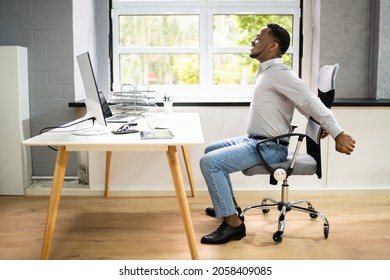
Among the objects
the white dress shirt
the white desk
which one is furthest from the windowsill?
the white desk

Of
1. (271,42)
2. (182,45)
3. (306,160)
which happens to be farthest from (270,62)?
(182,45)

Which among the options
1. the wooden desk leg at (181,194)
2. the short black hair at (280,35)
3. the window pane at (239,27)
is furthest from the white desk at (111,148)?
the window pane at (239,27)

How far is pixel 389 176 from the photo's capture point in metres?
4.30

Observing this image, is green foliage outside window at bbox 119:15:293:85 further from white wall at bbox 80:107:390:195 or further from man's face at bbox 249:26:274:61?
man's face at bbox 249:26:274:61

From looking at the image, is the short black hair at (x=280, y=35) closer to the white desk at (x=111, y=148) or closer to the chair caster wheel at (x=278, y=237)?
the white desk at (x=111, y=148)

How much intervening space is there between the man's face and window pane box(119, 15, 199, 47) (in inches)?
59.4

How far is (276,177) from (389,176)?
5.45ft

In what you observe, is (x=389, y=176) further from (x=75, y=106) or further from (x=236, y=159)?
(x=75, y=106)

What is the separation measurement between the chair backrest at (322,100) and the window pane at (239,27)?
154 centimetres

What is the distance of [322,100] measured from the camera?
10.6 ft

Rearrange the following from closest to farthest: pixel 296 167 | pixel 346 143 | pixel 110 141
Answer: pixel 110 141
pixel 346 143
pixel 296 167

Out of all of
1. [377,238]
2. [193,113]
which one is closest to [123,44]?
[193,113]

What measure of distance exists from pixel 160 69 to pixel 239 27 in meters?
0.83

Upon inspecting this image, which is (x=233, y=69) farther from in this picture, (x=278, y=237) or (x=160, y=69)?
(x=278, y=237)
